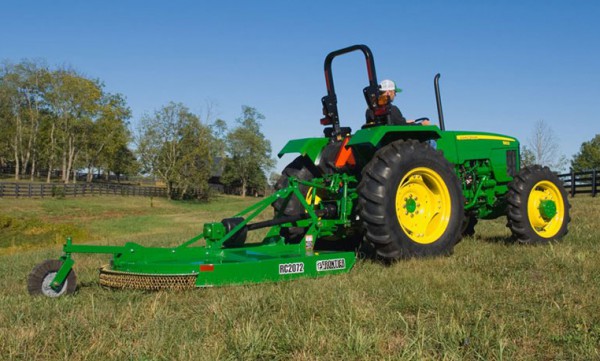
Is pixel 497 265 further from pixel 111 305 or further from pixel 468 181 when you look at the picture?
pixel 111 305

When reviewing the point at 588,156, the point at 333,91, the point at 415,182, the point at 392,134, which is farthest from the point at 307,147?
the point at 588,156

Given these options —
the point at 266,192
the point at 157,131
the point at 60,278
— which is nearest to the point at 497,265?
the point at 60,278

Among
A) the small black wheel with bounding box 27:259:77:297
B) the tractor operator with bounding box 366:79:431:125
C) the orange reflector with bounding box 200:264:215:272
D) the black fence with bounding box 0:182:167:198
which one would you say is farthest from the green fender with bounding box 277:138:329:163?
the black fence with bounding box 0:182:167:198

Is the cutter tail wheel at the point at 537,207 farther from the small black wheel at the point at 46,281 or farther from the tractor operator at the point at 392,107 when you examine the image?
the small black wheel at the point at 46,281

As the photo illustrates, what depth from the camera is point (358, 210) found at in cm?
512

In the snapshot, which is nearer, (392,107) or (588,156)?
(392,107)

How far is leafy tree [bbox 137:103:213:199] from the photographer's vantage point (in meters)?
53.8

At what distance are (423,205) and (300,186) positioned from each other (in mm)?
1579

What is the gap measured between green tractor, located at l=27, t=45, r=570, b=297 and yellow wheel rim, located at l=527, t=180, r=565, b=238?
1 cm

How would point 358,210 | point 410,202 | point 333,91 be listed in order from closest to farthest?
point 358,210 < point 410,202 < point 333,91

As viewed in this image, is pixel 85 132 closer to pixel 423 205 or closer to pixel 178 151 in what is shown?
pixel 178 151

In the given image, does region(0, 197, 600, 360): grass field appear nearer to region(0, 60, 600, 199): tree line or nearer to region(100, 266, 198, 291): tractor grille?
region(100, 266, 198, 291): tractor grille

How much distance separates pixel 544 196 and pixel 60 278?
613cm

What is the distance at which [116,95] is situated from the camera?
62.2 meters
